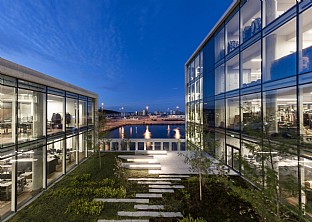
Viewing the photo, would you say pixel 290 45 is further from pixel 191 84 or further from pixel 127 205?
pixel 191 84

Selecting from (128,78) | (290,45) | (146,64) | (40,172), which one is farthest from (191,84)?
(146,64)

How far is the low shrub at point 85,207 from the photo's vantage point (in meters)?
6.39

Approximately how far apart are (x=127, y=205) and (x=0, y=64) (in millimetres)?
6922

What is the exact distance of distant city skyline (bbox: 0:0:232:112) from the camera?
60312mm

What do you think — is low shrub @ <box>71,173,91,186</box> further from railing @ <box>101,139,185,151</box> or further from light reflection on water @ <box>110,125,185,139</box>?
light reflection on water @ <box>110,125,185,139</box>

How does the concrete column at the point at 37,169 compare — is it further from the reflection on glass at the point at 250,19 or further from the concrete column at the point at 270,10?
the concrete column at the point at 270,10

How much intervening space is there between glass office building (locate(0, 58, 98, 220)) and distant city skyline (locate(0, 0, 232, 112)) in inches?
2051

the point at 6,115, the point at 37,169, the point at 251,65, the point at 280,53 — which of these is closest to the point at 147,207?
the point at 37,169

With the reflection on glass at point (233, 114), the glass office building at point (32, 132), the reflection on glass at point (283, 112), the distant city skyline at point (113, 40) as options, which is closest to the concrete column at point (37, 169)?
the glass office building at point (32, 132)

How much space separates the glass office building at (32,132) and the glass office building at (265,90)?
8086 millimetres

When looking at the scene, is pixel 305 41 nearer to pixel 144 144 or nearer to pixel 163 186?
pixel 163 186

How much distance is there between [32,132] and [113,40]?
3312 inches

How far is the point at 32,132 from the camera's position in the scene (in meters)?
8.23

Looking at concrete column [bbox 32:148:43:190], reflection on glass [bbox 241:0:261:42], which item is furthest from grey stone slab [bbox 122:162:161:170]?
reflection on glass [bbox 241:0:261:42]
